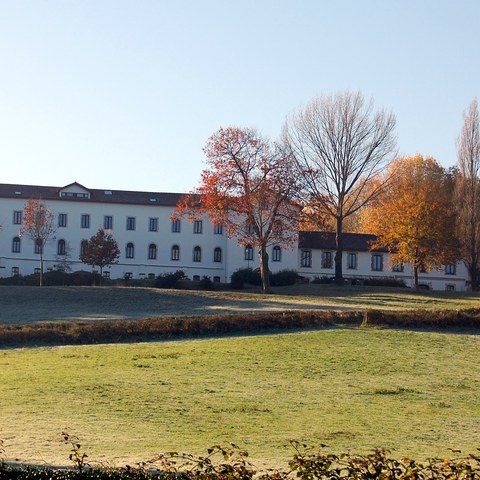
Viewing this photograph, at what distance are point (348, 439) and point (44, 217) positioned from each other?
56658 millimetres

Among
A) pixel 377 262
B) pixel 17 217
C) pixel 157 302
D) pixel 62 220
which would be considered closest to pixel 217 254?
pixel 62 220

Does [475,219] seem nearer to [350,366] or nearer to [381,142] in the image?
[381,142]

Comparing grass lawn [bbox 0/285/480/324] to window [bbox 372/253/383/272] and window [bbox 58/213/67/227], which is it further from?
window [bbox 58/213/67/227]

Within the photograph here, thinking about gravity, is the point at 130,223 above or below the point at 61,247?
above

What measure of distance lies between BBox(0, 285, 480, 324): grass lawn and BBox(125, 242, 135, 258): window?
2695 cm

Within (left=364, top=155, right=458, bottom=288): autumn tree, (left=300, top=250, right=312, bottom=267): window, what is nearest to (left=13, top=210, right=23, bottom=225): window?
(left=300, top=250, right=312, bottom=267): window

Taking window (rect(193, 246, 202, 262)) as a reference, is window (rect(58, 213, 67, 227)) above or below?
above

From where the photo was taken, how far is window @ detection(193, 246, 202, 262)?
8112cm

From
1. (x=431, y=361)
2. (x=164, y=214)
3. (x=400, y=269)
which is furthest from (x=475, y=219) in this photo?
(x=431, y=361)

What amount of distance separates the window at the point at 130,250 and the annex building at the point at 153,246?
0.29 feet

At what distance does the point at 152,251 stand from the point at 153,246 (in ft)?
1.50

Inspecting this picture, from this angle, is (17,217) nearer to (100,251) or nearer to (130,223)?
(130,223)

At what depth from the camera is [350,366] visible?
81.8ft

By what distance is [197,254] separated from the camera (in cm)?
8119
